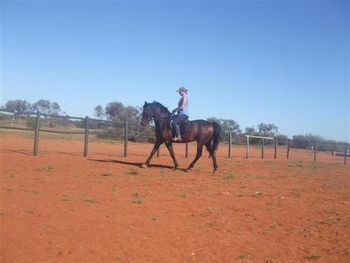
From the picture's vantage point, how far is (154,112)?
514 inches

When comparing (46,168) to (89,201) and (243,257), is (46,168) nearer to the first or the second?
(89,201)

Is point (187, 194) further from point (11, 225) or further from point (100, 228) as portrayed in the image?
point (11, 225)

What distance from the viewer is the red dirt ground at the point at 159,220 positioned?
4758 mm

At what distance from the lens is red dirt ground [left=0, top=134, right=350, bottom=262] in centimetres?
476

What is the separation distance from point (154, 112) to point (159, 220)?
285 inches

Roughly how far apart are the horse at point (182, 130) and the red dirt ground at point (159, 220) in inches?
104

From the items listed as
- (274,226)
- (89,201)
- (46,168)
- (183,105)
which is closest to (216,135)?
(183,105)

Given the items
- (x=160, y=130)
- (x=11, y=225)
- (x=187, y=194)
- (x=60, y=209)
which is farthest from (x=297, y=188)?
(x=11, y=225)

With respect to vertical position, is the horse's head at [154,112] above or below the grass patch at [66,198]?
above

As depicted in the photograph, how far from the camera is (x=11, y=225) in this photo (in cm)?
525

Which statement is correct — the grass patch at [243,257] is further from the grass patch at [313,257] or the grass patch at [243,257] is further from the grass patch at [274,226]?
the grass patch at [274,226]

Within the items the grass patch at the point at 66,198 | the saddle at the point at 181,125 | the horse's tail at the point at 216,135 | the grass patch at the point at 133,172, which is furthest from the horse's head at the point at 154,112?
the grass patch at the point at 66,198

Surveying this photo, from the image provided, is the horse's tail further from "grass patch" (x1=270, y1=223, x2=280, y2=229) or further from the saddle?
"grass patch" (x1=270, y1=223, x2=280, y2=229)

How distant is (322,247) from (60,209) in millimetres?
3880
